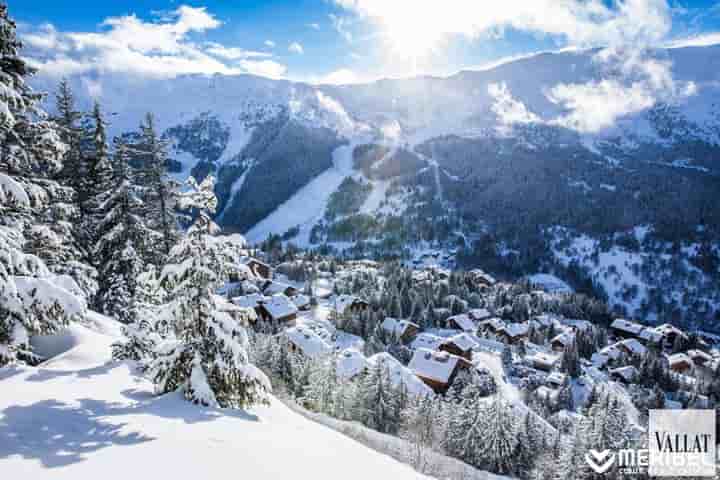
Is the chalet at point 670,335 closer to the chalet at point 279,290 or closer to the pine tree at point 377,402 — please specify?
the chalet at point 279,290

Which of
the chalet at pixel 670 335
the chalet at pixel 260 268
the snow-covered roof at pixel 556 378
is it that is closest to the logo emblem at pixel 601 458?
the snow-covered roof at pixel 556 378

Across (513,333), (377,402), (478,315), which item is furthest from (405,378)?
(478,315)

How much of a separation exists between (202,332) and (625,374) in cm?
7103

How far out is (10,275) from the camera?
315 inches

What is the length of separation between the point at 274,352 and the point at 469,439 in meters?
17.3

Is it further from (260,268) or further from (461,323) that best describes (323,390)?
(260,268)

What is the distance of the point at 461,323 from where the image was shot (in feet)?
243

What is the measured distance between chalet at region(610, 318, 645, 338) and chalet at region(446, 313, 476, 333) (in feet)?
129

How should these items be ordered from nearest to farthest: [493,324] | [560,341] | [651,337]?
[560,341]
[493,324]
[651,337]

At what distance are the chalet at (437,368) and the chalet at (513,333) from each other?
96.8ft

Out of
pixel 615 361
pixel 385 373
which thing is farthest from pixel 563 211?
pixel 385 373

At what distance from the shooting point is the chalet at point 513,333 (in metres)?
70.4

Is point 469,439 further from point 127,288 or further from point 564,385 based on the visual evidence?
point 564,385

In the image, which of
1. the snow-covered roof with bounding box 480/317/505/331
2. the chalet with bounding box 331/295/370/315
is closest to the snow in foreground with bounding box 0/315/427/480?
the chalet with bounding box 331/295/370/315
